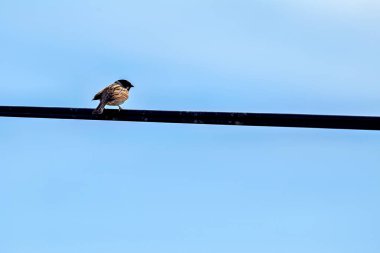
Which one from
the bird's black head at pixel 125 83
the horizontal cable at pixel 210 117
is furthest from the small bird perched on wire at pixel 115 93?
the horizontal cable at pixel 210 117

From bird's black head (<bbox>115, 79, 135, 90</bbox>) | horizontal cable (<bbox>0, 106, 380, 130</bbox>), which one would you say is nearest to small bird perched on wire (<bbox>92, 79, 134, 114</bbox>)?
bird's black head (<bbox>115, 79, 135, 90</bbox>)

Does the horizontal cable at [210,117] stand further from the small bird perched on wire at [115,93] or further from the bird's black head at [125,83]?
the bird's black head at [125,83]

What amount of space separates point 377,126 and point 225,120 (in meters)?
1.54

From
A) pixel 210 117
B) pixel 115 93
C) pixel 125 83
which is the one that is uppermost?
pixel 125 83

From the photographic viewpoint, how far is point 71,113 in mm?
9141

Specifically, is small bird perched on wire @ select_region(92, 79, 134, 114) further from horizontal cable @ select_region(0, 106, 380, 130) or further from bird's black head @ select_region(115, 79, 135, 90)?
horizontal cable @ select_region(0, 106, 380, 130)

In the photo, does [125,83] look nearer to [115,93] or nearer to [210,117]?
[115,93]

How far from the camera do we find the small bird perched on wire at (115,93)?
50.0 ft

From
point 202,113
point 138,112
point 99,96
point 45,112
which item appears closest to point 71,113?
point 45,112

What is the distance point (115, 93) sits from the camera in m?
15.9

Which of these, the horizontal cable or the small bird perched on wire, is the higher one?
the small bird perched on wire

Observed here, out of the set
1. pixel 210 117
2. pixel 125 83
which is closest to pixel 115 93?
pixel 125 83

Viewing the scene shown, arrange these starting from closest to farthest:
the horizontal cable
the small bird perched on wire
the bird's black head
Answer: the horizontal cable → the small bird perched on wire → the bird's black head

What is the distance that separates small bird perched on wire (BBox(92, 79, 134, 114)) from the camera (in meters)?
15.2
